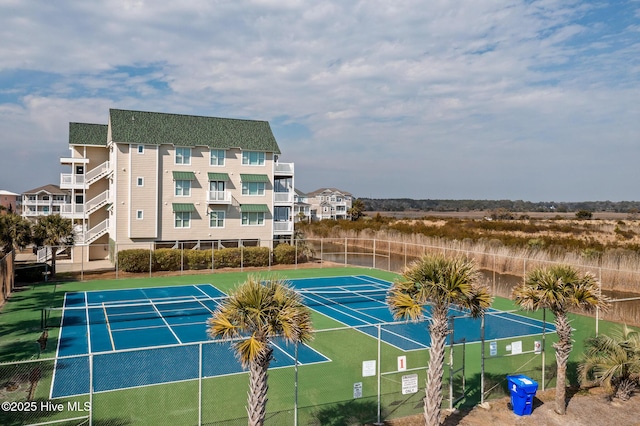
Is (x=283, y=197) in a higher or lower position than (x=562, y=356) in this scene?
higher

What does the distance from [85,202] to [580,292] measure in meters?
40.8

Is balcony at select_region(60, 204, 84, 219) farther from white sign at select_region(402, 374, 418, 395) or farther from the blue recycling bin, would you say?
the blue recycling bin

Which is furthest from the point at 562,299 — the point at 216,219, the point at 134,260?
the point at 216,219

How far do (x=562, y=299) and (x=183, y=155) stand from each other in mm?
34074

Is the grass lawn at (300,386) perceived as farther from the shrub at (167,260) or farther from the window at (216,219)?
the window at (216,219)

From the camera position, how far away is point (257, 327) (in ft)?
29.8

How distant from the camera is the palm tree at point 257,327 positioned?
8961 mm

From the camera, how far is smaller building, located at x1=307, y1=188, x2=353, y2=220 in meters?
108

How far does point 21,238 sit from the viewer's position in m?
30.1

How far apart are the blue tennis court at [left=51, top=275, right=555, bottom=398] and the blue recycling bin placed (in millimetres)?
2353

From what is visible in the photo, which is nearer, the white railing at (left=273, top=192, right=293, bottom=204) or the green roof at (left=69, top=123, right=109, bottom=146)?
the green roof at (left=69, top=123, right=109, bottom=146)

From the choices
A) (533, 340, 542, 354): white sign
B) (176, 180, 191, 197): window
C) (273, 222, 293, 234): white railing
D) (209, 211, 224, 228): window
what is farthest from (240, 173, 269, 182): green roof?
(533, 340, 542, 354): white sign

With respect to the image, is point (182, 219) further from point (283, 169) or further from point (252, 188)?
point (283, 169)

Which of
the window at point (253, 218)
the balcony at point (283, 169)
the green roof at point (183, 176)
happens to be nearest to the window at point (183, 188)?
the green roof at point (183, 176)
